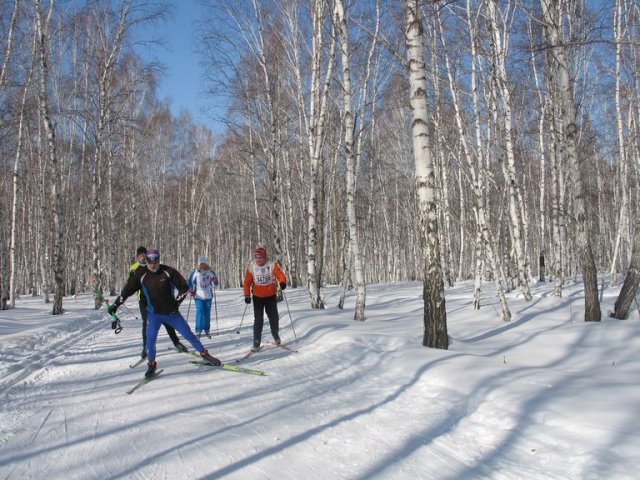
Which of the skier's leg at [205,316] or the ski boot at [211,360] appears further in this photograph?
the skier's leg at [205,316]

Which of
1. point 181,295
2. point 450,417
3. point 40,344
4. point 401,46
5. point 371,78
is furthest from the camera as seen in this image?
point 371,78

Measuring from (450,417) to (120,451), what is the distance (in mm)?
3059

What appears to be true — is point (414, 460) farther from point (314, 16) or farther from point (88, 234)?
point (88, 234)

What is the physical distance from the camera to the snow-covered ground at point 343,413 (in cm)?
345

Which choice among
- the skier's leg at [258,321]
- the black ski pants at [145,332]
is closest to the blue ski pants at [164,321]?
the black ski pants at [145,332]

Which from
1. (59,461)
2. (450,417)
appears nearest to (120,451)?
(59,461)

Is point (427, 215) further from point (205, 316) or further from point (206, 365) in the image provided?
point (205, 316)

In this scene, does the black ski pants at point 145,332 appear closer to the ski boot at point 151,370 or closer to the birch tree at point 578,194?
the ski boot at point 151,370

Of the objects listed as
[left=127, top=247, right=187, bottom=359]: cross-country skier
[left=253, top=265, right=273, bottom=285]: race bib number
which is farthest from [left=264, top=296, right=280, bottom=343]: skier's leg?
[left=127, top=247, right=187, bottom=359]: cross-country skier

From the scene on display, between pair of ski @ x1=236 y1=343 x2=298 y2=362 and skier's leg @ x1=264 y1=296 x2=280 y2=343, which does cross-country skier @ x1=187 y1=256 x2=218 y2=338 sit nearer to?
pair of ski @ x1=236 y1=343 x2=298 y2=362

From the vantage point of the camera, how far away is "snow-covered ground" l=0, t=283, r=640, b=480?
3451 millimetres

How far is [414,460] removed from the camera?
11.7ft

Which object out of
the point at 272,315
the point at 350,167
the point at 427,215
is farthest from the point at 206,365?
the point at 350,167

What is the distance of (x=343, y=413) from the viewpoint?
4656 millimetres
